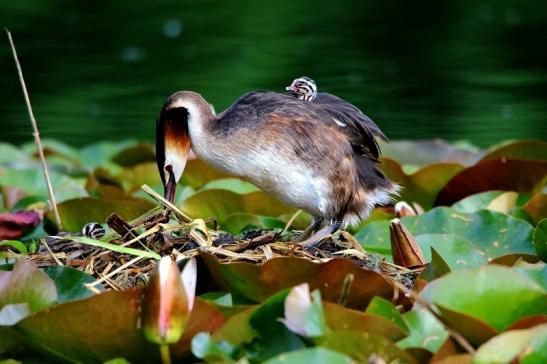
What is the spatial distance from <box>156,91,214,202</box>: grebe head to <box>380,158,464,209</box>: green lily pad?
131 cm

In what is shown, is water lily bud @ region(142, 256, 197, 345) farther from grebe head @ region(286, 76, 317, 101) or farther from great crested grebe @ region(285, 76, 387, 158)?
grebe head @ region(286, 76, 317, 101)

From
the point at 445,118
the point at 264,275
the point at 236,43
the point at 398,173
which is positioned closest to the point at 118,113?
the point at 236,43

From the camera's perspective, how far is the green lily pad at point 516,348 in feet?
7.29

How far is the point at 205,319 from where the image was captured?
2529mm

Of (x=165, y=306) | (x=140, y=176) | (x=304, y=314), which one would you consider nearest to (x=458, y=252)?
(x=304, y=314)

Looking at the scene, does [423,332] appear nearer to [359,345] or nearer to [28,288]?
[359,345]

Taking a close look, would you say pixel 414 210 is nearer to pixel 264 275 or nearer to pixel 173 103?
pixel 173 103

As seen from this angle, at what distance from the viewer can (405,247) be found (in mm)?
3336

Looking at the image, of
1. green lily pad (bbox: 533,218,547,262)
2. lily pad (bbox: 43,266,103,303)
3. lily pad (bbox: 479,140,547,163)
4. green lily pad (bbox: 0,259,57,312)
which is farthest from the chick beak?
lily pad (bbox: 479,140,547,163)

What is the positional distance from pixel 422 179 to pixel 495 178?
333 millimetres

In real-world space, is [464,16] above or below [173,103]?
below

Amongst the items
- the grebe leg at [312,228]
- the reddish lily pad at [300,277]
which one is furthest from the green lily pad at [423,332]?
the grebe leg at [312,228]

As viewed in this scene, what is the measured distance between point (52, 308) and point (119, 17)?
8.06 meters

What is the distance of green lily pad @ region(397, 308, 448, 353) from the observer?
2482mm
